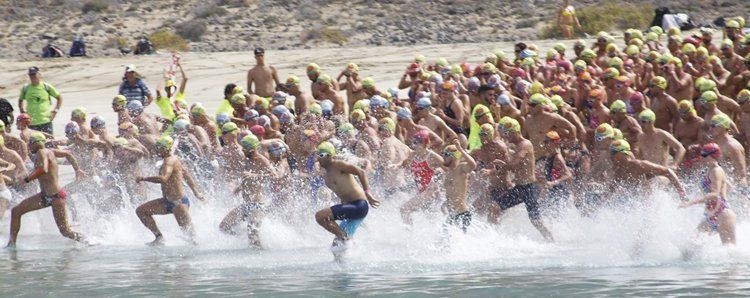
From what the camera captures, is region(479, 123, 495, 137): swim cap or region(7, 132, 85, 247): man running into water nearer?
region(479, 123, 495, 137): swim cap

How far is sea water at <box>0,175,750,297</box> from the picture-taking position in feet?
45.1

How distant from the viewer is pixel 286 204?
1633 cm

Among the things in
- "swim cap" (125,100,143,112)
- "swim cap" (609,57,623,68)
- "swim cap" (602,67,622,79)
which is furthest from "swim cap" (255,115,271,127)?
"swim cap" (609,57,623,68)

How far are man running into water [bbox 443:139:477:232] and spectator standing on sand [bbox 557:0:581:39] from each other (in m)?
17.2

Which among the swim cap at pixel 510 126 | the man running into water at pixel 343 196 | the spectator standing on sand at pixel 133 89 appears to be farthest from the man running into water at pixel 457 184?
the spectator standing on sand at pixel 133 89

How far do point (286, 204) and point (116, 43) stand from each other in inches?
840

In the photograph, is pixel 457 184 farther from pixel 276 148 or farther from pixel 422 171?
pixel 276 148

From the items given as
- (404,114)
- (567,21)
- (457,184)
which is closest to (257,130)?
(404,114)

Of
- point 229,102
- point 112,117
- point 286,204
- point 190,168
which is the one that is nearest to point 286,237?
point 286,204

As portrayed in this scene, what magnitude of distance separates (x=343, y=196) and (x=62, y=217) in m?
3.77

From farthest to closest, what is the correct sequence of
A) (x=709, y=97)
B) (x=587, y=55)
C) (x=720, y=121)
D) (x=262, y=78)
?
1. (x=262, y=78)
2. (x=587, y=55)
3. (x=709, y=97)
4. (x=720, y=121)

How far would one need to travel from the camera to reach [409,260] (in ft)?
50.3

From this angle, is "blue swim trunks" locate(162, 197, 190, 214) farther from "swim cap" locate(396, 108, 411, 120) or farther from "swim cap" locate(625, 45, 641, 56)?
"swim cap" locate(625, 45, 641, 56)

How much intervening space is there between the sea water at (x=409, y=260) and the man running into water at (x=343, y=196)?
1.22ft
